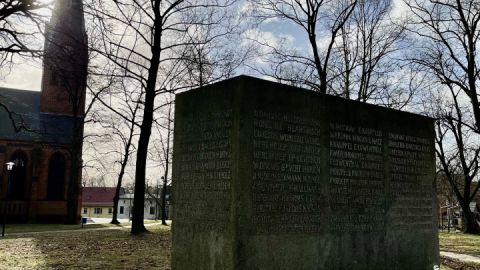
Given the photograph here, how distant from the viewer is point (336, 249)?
816 centimetres

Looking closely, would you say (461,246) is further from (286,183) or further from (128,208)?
(128,208)

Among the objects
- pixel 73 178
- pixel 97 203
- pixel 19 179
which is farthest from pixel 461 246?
pixel 97 203

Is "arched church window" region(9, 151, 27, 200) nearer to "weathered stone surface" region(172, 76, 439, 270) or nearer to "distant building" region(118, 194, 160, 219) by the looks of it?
"weathered stone surface" region(172, 76, 439, 270)

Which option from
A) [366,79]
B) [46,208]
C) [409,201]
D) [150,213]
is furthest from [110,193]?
[409,201]

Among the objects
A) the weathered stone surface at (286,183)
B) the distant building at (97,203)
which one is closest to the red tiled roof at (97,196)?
the distant building at (97,203)

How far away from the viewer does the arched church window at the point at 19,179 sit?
1844 inches

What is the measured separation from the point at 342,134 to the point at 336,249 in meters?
2.05

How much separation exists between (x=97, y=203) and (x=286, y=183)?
10839cm

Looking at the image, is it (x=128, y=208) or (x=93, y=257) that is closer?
(x=93, y=257)

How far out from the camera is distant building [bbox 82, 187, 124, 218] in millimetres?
108500

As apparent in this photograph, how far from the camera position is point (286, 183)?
7535 mm

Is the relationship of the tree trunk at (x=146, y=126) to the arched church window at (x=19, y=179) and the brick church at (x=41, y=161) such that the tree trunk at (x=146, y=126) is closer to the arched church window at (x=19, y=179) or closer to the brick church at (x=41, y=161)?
the brick church at (x=41, y=161)

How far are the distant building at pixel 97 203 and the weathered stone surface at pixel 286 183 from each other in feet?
346

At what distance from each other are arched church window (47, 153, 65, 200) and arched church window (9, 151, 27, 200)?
238 cm
